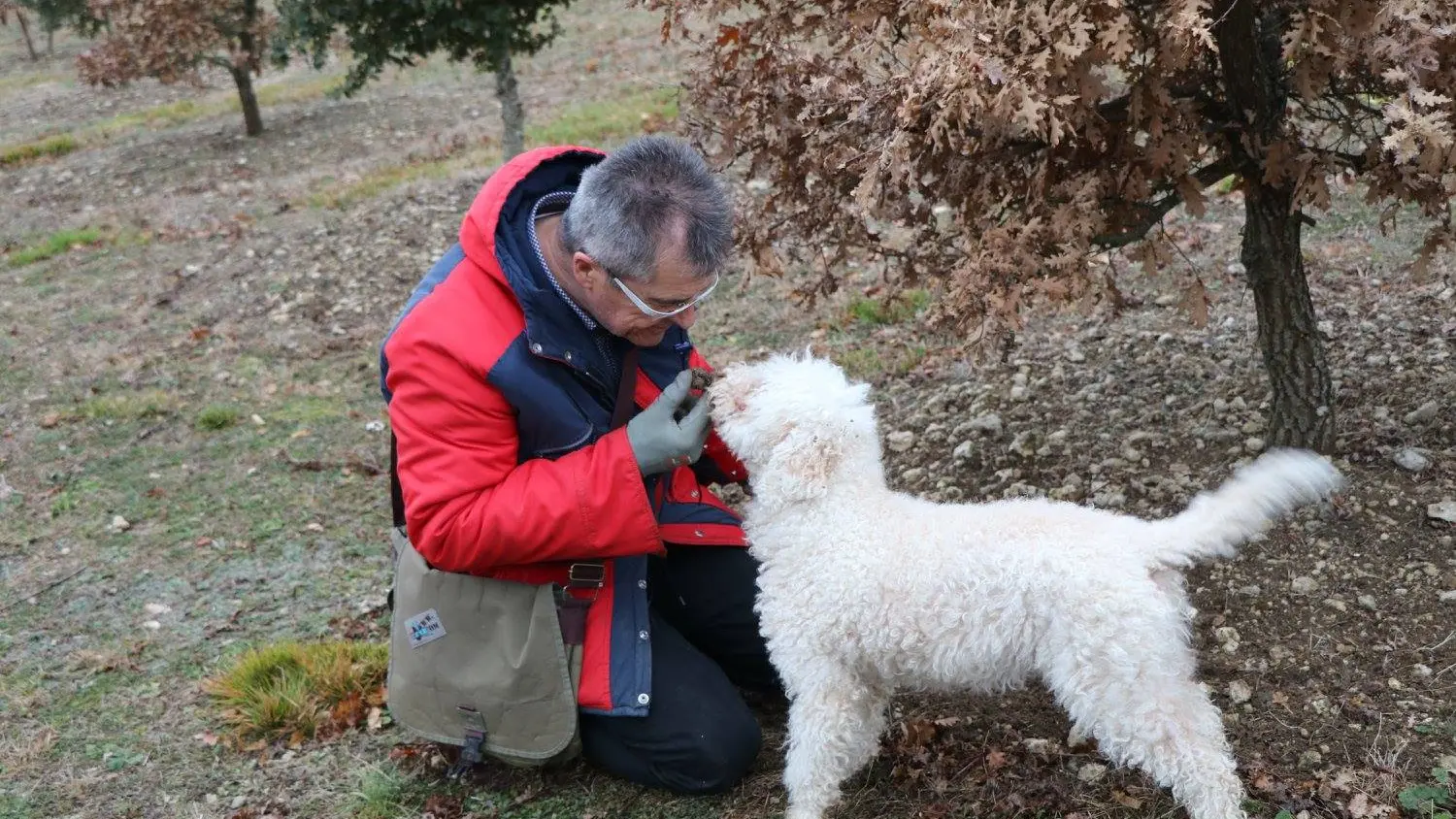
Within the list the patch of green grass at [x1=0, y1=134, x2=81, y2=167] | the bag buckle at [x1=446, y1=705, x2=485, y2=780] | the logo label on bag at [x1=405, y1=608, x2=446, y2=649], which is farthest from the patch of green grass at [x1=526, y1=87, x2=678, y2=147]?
the bag buckle at [x1=446, y1=705, x2=485, y2=780]

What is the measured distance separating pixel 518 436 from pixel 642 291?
59cm

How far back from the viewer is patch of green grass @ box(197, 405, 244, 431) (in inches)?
275

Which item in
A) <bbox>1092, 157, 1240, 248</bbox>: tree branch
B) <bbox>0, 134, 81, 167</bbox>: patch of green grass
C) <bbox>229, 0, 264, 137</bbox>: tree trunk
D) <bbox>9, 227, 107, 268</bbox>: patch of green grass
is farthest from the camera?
<bbox>0, 134, 81, 167</bbox>: patch of green grass

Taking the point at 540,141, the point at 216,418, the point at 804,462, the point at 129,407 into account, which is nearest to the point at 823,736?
the point at 804,462

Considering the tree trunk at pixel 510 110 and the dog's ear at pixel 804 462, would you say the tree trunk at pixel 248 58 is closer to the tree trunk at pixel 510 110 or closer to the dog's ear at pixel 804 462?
the tree trunk at pixel 510 110

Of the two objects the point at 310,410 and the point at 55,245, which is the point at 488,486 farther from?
the point at 55,245

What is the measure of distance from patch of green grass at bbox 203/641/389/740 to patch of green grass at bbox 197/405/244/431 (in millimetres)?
3055

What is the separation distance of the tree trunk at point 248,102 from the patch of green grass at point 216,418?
30.4 ft

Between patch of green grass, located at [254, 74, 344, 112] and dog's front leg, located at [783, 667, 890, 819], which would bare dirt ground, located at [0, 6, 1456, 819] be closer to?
dog's front leg, located at [783, 667, 890, 819]

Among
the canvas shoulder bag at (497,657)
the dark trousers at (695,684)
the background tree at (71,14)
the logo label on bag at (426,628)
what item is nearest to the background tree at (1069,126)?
the canvas shoulder bag at (497,657)

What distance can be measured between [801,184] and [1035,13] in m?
1.25

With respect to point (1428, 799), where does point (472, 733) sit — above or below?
below

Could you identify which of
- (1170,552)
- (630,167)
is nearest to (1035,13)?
(630,167)

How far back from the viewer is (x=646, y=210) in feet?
10.0
